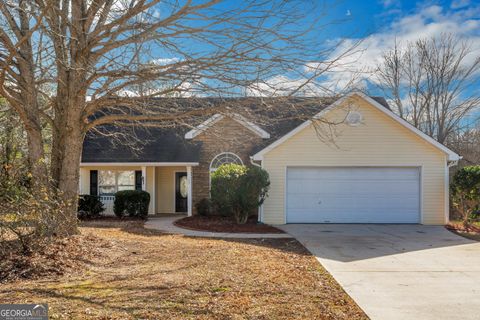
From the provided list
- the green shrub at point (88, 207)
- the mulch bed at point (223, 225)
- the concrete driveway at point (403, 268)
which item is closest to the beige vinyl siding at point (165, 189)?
the green shrub at point (88, 207)

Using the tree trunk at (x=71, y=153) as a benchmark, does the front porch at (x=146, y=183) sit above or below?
below

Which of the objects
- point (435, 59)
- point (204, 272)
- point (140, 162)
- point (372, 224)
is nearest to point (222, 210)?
point (140, 162)

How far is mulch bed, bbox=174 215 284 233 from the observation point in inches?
516

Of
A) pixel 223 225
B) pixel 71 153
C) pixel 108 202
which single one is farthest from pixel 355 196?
pixel 108 202

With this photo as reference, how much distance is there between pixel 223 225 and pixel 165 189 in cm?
558

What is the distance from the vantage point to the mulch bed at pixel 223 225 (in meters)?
13.1

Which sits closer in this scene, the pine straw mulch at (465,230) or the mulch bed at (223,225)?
the pine straw mulch at (465,230)

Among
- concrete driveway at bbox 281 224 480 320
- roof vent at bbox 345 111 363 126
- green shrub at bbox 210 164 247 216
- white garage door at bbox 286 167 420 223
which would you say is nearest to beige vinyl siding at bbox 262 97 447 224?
roof vent at bbox 345 111 363 126

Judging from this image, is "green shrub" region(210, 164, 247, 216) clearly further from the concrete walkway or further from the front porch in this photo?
the front porch

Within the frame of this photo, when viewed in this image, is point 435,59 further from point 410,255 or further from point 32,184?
point 32,184

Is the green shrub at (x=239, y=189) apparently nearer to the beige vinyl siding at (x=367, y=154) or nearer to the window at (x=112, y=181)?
the beige vinyl siding at (x=367, y=154)

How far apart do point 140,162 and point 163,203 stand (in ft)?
9.39

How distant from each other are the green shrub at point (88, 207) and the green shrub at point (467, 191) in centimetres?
1405

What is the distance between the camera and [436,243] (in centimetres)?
1065
